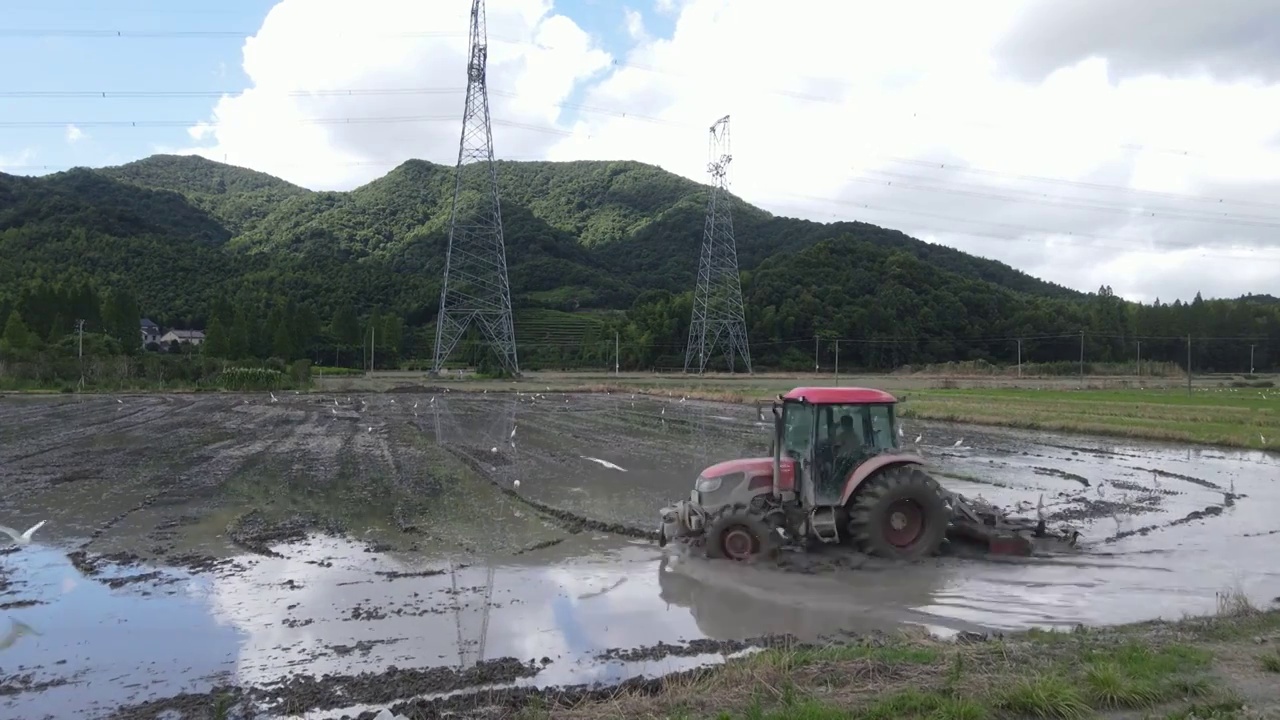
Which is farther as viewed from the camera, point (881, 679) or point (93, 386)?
point (93, 386)

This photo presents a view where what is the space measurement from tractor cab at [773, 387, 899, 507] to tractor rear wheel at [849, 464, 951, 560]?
0.32 meters

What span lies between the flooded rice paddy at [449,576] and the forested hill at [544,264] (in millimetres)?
65430

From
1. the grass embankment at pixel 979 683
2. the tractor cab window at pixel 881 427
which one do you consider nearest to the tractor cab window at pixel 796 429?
the tractor cab window at pixel 881 427

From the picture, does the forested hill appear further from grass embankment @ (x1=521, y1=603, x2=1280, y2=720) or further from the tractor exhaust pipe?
grass embankment @ (x1=521, y1=603, x2=1280, y2=720)

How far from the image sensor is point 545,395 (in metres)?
50.8

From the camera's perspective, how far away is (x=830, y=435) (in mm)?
10242

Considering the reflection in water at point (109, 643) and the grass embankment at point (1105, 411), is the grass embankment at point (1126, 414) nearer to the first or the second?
the grass embankment at point (1105, 411)

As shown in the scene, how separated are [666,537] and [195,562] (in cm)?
566

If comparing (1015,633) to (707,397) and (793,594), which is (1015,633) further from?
(707,397)

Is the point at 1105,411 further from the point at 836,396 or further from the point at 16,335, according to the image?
the point at 16,335

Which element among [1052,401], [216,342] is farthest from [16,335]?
[1052,401]

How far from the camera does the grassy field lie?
88.1 ft

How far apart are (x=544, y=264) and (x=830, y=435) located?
11706cm

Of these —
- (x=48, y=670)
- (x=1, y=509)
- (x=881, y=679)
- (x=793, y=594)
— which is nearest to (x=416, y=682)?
(x=48, y=670)
